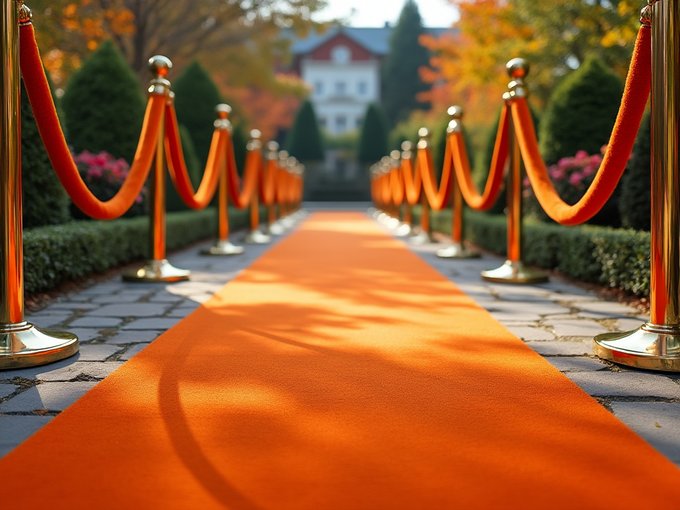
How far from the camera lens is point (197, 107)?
1528cm

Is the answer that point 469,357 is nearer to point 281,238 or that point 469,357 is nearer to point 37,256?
point 37,256

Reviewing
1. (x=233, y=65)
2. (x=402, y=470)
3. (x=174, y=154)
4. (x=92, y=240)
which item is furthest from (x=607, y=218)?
(x=233, y=65)

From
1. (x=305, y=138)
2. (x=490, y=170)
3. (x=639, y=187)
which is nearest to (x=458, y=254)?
(x=490, y=170)

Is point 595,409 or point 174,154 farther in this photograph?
point 174,154

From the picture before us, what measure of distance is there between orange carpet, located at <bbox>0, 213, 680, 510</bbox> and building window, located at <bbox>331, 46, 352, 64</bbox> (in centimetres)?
6002

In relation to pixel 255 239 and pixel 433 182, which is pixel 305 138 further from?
pixel 433 182

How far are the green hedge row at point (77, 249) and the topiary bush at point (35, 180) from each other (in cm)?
20

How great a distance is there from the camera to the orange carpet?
81.4 inches

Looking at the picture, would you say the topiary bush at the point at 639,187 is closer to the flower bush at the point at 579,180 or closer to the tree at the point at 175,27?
the flower bush at the point at 579,180

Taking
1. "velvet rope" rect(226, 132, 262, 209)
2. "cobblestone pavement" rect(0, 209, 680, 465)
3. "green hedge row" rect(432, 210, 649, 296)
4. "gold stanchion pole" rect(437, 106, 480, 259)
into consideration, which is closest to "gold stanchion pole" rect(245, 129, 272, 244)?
"velvet rope" rect(226, 132, 262, 209)

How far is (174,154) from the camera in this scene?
7520 millimetres

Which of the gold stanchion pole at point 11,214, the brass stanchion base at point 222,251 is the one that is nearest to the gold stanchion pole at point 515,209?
the brass stanchion base at point 222,251

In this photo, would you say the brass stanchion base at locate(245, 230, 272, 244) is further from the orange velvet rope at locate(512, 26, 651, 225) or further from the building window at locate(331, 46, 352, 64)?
the building window at locate(331, 46, 352, 64)

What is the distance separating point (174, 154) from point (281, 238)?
263 inches
